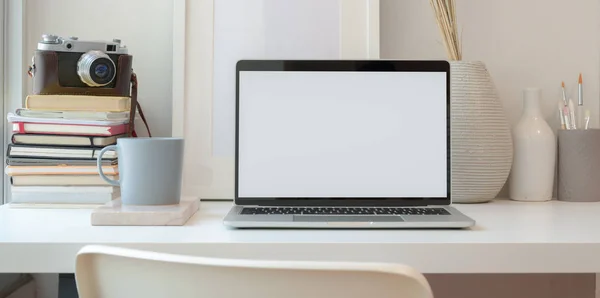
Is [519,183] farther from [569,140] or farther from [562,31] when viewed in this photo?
[562,31]

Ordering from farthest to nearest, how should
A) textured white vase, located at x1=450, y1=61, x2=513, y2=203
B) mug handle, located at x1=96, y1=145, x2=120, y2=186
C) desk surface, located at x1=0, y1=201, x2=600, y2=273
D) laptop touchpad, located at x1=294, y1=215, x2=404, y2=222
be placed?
textured white vase, located at x1=450, y1=61, x2=513, y2=203
mug handle, located at x1=96, y1=145, x2=120, y2=186
laptop touchpad, located at x1=294, y1=215, x2=404, y2=222
desk surface, located at x1=0, y1=201, x2=600, y2=273

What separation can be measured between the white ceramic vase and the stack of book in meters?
0.77

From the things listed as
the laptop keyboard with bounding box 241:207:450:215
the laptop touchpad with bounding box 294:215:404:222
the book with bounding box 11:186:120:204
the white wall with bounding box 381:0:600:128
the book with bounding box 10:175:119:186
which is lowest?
the laptop touchpad with bounding box 294:215:404:222

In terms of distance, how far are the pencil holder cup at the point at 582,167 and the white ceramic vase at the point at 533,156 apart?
3cm

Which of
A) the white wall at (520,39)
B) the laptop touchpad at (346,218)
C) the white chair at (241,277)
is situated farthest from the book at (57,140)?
the white wall at (520,39)

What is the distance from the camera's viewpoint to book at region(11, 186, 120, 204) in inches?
43.2

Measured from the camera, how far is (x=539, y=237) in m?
0.83

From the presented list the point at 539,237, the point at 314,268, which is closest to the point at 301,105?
the point at 539,237

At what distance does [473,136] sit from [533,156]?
15cm

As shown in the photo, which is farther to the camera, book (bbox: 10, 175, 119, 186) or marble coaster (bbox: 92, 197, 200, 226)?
book (bbox: 10, 175, 119, 186)

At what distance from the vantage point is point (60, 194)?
3.62 ft

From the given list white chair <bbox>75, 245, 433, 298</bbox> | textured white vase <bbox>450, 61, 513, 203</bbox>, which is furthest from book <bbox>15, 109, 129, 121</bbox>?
textured white vase <bbox>450, 61, 513, 203</bbox>

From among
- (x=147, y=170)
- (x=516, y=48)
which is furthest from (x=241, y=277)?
(x=516, y=48)

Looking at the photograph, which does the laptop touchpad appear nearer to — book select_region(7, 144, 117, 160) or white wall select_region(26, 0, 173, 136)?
book select_region(7, 144, 117, 160)
